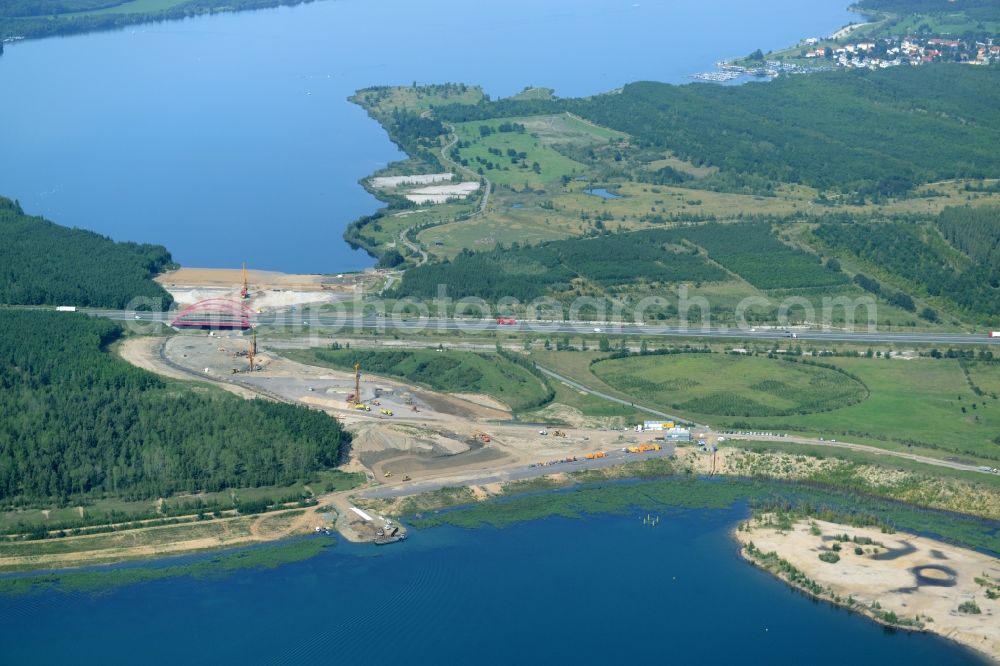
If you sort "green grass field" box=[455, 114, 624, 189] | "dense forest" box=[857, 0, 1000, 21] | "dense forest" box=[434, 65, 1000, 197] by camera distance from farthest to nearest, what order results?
"dense forest" box=[857, 0, 1000, 21]
"green grass field" box=[455, 114, 624, 189]
"dense forest" box=[434, 65, 1000, 197]

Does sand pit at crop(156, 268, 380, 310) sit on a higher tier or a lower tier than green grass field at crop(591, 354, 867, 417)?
higher

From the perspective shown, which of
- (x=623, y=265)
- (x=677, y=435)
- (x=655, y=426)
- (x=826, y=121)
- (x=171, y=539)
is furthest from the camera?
(x=826, y=121)

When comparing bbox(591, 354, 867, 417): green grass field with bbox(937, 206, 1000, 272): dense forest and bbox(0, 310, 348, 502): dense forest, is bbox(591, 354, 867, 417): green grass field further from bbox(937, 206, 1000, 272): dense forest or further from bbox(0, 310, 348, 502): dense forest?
bbox(937, 206, 1000, 272): dense forest

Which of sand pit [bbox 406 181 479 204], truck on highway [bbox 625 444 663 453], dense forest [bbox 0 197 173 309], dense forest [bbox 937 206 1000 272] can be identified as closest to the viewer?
truck on highway [bbox 625 444 663 453]

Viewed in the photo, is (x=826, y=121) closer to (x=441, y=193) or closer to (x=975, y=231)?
(x=975, y=231)

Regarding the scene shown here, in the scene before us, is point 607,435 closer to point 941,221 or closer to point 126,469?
point 126,469

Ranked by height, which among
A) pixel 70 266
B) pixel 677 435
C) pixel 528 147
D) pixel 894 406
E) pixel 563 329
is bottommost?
pixel 677 435

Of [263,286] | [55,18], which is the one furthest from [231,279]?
[55,18]

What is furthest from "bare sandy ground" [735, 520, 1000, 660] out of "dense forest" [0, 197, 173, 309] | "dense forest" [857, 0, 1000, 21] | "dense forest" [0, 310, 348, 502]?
"dense forest" [857, 0, 1000, 21]
